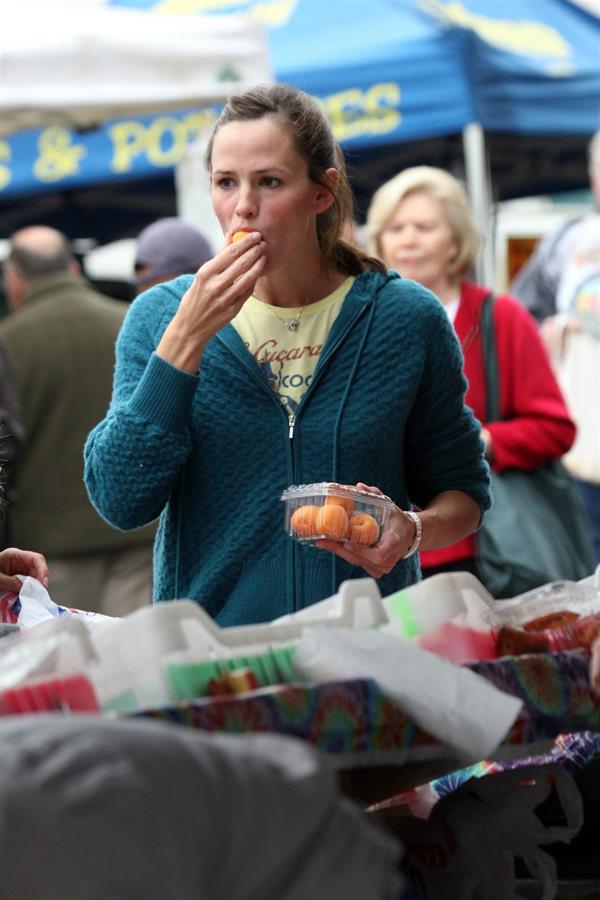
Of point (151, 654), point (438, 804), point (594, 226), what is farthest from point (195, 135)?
point (151, 654)

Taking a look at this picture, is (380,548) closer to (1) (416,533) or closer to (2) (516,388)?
(1) (416,533)

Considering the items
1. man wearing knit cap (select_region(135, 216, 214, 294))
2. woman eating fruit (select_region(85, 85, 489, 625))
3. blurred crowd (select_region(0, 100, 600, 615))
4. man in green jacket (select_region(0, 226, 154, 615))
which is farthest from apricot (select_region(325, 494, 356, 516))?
man in green jacket (select_region(0, 226, 154, 615))

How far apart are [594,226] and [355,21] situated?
243 cm

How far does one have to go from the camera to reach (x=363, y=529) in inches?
94.9

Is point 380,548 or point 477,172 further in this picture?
point 477,172

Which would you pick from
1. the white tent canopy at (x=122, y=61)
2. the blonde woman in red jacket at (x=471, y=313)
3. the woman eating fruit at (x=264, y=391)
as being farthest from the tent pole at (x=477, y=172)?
the woman eating fruit at (x=264, y=391)

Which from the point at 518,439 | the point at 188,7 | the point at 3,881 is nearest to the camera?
the point at 3,881

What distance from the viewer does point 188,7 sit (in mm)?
8812

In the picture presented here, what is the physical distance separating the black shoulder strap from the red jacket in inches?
0.5

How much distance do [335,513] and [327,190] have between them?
2.03 ft

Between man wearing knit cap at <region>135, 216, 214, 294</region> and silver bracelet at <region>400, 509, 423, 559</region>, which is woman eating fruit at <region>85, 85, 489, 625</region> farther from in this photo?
man wearing knit cap at <region>135, 216, 214, 294</region>

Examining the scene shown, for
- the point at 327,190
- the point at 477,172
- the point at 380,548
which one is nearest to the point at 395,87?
the point at 477,172

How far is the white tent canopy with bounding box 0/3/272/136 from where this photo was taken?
6.16 m

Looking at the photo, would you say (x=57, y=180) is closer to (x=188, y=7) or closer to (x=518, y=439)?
(x=188, y=7)
